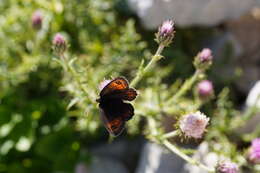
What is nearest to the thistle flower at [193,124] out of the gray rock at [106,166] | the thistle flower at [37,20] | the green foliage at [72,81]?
the green foliage at [72,81]

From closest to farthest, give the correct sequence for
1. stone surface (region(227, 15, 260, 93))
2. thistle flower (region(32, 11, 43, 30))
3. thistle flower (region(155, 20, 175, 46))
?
thistle flower (region(155, 20, 175, 46))
thistle flower (region(32, 11, 43, 30))
stone surface (region(227, 15, 260, 93))

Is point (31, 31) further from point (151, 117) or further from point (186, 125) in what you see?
point (186, 125)

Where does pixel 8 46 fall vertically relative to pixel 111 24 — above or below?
below

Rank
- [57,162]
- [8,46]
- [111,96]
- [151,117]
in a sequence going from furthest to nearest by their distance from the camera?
[8,46] → [57,162] → [151,117] → [111,96]

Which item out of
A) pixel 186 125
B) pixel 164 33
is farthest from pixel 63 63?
pixel 186 125

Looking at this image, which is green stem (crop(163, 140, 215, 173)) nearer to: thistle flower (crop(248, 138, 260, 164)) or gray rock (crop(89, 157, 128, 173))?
thistle flower (crop(248, 138, 260, 164))

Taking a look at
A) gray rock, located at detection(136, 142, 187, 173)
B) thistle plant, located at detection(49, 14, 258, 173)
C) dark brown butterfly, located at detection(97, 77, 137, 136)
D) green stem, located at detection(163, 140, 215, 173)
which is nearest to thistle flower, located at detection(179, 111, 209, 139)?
thistle plant, located at detection(49, 14, 258, 173)
